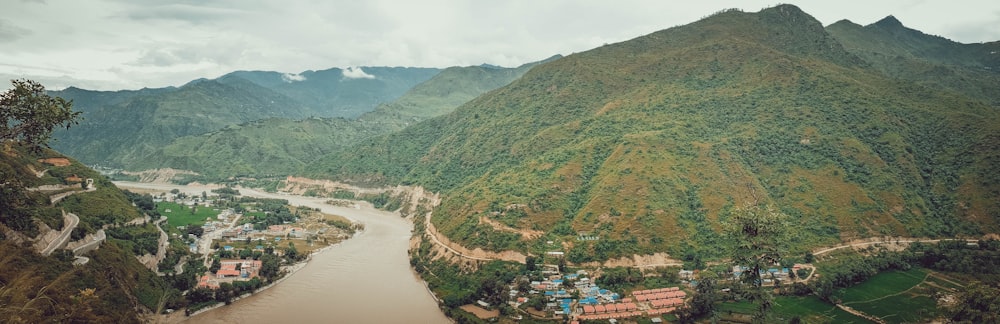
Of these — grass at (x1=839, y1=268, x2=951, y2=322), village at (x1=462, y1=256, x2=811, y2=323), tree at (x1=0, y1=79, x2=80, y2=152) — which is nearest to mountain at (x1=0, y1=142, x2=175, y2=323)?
tree at (x1=0, y1=79, x2=80, y2=152)

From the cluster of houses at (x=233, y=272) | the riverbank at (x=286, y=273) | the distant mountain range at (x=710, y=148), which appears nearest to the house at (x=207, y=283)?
the cluster of houses at (x=233, y=272)

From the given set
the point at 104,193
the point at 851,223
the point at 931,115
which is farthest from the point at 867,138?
the point at 104,193

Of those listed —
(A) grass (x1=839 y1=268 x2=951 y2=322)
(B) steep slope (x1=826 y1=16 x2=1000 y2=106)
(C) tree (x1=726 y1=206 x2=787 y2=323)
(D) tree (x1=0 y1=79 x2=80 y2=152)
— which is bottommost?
(A) grass (x1=839 y1=268 x2=951 y2=322)

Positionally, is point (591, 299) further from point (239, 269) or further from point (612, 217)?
point (239, 269)

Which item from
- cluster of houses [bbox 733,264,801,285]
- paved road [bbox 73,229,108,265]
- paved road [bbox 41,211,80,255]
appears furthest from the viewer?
cluster of houses [bbox 733,264,801,285]

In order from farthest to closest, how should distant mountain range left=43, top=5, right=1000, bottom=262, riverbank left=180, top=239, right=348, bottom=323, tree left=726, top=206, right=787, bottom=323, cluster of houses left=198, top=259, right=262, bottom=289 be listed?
distant mountain range left=43, top=5, right=1000, bottom=262 → cluster of houses left=198, top=259, right=262, bottom=289 → riverbank left=180, top=239, right=348, bottom=323 → tree left=726, top=206, right=787, bottom=323

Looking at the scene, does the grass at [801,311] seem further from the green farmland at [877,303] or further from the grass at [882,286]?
the grass at [882,286]

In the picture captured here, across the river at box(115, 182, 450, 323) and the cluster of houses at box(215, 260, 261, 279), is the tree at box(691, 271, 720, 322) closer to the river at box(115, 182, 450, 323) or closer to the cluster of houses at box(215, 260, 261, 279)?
the river at box(115, 182, 450, 323)
